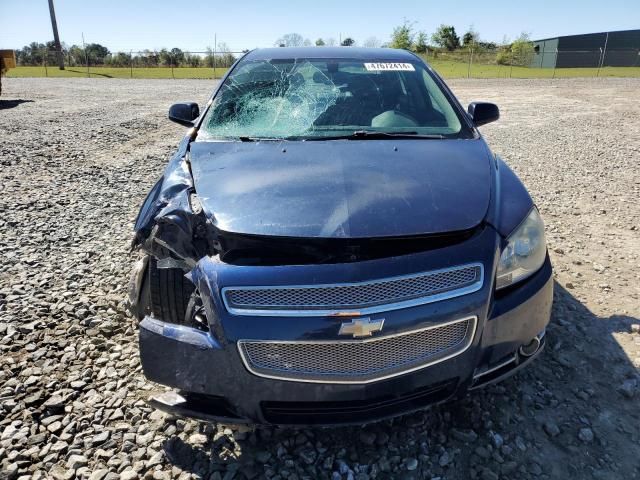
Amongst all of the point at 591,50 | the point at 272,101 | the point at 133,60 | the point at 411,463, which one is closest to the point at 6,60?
the point at 272,101

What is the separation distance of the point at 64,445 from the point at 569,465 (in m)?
2.12

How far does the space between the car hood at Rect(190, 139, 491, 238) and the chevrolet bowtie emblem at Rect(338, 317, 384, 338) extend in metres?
0.32

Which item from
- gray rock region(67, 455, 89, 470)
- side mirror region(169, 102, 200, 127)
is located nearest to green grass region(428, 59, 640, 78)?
side mirror region(169, 102, 200, 127)

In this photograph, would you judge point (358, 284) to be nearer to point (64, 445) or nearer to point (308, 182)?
point (308, 182)

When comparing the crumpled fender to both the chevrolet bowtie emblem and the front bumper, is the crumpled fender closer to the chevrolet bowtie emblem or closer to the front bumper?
the front bumper

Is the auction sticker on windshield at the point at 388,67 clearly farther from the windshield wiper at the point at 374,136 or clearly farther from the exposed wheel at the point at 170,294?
the exposed wheel at the point at 170,294

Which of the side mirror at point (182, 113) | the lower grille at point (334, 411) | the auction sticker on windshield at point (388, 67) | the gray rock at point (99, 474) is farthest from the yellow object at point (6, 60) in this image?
the lower grille at point (334, 411)

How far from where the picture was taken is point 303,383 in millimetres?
1718

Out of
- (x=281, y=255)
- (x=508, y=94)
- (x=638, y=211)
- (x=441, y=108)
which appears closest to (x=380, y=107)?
(x=441, y=108)

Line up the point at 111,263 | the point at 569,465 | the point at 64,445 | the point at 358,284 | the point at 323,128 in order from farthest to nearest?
the point at 111,263 → the point at 323,128 → the point at 64,445 → the point at 569,465 → the point at 358,284

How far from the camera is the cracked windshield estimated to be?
286 cm

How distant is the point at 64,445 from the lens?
2.07m

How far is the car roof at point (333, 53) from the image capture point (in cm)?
360

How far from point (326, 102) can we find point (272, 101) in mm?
362
